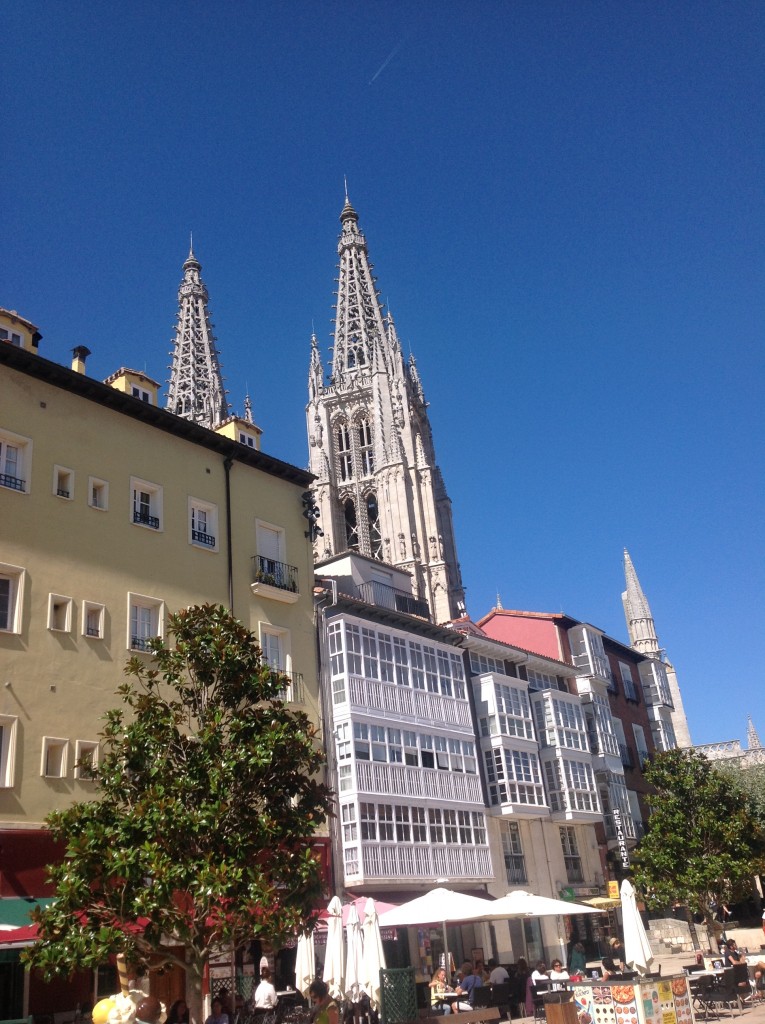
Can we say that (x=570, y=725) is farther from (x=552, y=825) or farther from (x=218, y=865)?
(x=218, y=865)

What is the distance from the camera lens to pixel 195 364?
109438mm

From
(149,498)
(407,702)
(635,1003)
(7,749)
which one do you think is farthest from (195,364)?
(635,1003)

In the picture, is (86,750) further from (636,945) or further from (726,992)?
(726,992)

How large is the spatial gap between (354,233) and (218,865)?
393 ft

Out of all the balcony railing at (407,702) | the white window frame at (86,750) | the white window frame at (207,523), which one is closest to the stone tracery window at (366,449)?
the balcony railing at (407,702)

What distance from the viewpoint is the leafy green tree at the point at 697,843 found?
1328 inches

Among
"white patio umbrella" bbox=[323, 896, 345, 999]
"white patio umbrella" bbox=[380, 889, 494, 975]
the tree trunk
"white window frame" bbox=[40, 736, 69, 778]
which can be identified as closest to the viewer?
the tree trunk

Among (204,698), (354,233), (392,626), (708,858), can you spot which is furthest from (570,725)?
(354,233)

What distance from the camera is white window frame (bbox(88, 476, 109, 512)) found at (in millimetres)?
22078

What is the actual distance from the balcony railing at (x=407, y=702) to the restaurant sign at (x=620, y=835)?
12.8 m

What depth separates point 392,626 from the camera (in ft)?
113

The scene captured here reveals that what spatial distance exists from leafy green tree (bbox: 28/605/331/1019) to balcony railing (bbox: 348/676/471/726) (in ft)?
44.5

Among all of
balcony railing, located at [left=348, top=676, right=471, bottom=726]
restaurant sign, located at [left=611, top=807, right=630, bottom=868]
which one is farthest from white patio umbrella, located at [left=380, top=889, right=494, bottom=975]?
restaurant sign, located at [left=611, top=807, right=630, bottom=868]

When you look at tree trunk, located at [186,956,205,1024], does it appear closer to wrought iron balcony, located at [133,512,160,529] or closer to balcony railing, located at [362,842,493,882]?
wrought iron balcony, located at [133,512,160,529]
